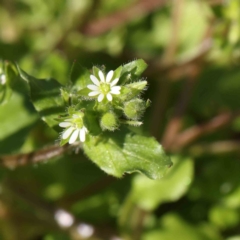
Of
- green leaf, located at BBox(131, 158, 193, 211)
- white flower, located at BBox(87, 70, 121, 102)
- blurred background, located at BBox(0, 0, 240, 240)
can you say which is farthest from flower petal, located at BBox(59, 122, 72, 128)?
green leaf, located at BBox(131, 158, 193, 211)

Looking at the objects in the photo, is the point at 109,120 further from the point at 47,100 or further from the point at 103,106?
the point at 47,100

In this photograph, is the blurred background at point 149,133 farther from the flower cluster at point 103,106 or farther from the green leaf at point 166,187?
the flower cluster at point 103,106

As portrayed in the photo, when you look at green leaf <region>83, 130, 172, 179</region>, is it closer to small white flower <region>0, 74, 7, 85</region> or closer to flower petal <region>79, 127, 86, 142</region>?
flower petal <region>79, 127, 86, 142</region>

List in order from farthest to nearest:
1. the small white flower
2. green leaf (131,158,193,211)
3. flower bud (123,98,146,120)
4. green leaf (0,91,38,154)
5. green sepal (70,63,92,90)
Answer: green leaf (131,158,193,211) < green leaf (0,91,38,154) < the small white flower < green sepal (70,63,92,90) < flower bud (123,98,146,120)

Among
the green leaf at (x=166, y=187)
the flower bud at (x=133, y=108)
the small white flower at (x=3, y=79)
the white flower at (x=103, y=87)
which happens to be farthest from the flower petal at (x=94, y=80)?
the green leaf at (x=166, y=187)

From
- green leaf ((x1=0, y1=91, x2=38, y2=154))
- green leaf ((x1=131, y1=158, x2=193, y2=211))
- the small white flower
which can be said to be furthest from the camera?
green leaf ((x1=131, y1=158, x2=193, y2=211))

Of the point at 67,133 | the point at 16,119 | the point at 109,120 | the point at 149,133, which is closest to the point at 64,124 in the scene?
the point at 67,133

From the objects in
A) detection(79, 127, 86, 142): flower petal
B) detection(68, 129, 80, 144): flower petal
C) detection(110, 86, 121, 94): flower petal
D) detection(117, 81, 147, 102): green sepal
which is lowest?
detection(79, 127, 86, 142): flower petal
